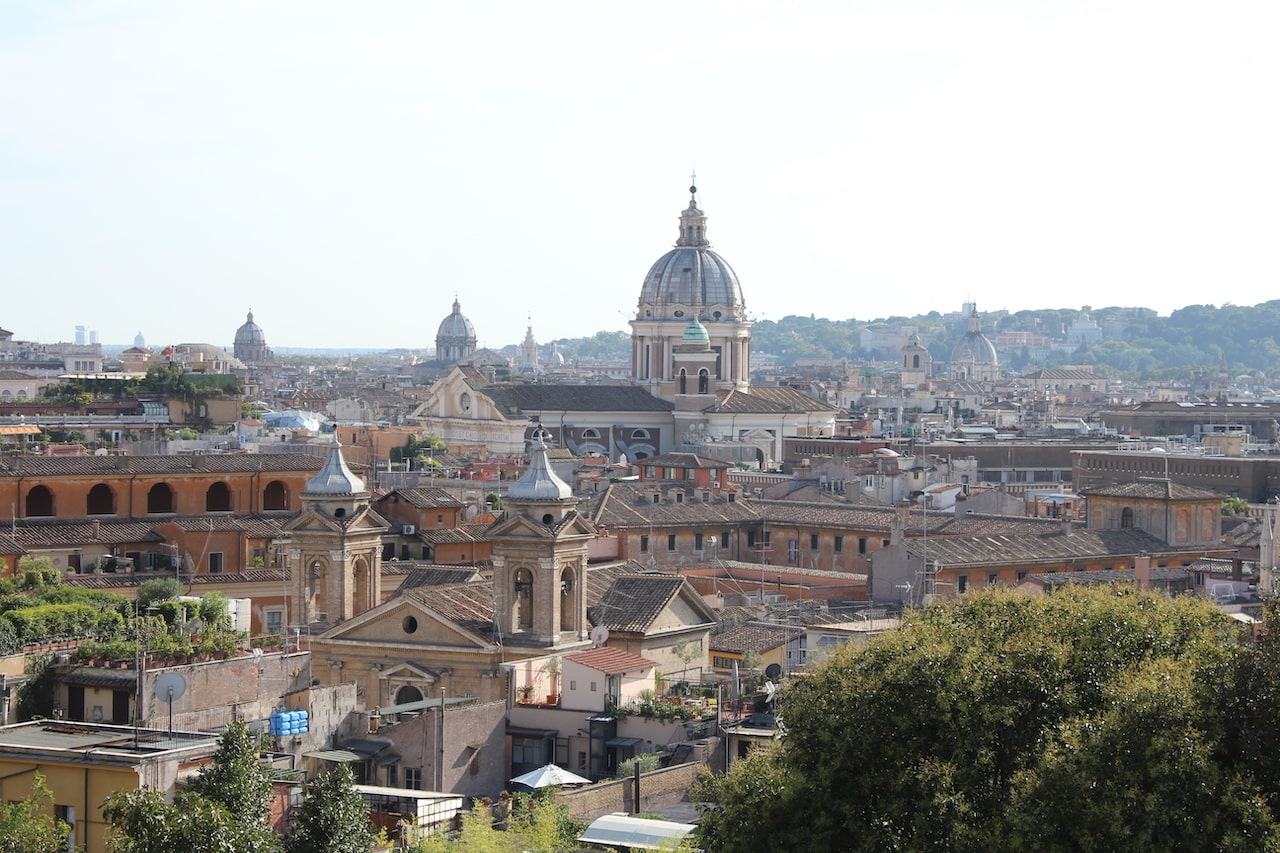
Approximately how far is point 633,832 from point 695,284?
239 ft

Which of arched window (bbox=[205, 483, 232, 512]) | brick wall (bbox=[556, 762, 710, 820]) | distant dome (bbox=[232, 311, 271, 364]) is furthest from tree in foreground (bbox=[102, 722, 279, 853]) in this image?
distant dome (bbox=[232, 311, 271, 364])

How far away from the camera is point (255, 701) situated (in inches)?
942

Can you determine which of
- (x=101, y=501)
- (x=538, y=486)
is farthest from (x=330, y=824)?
(x=101, y=501)

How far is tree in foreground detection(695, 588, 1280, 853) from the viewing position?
52.3 feet

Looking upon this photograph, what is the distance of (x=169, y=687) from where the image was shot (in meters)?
22.2

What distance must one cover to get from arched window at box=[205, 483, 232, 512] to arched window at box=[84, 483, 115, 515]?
5.73ft

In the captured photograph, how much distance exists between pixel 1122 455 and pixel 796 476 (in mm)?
10525

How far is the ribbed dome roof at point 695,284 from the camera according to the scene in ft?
300

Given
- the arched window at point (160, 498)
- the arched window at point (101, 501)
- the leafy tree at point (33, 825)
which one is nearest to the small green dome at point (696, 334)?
the arched window at point (160, 498)

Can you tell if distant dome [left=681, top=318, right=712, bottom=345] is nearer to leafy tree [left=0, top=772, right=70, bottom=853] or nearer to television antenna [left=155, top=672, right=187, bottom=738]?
television antenna [left=155, top=672, right=187, bottom=738]

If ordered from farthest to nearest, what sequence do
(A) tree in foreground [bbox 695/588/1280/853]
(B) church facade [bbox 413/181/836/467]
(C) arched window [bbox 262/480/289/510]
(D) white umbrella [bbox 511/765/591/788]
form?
(B) church facade [bbox 413/181/836/467] < (C) arched window [bbox 262/480/289/510] < (D) white umbrella [bbox 511/765/591/788] < (A) tree in foreground [bbox 695/588/1280/853]

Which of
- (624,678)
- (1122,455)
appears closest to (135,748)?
(624,678)

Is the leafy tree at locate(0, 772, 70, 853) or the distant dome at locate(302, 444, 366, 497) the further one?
the distant dome at locate(302, 444, 366, 497)

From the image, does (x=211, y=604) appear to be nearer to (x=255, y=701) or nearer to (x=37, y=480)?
(x=255, y=701)
